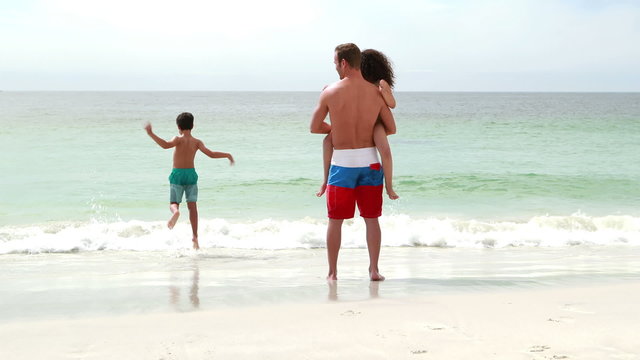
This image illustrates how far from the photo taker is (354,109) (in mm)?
4895

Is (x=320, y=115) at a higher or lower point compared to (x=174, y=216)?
higher

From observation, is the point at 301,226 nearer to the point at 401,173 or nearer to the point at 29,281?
the point at 29,281

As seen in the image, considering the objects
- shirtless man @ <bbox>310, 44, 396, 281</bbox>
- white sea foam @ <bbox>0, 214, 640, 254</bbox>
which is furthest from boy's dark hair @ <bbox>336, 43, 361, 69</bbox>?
white sea foam @ <bbox>0, 214, 640, 254</bbox>

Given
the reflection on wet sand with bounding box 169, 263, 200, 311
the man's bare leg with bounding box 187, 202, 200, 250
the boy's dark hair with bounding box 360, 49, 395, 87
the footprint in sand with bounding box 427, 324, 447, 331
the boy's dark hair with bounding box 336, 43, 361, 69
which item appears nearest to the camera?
the footprint in sand with bounding box 427, 324, 447, 331

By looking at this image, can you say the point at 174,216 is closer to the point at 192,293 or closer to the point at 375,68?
the point at 192,293

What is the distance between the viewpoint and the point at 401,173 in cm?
1709

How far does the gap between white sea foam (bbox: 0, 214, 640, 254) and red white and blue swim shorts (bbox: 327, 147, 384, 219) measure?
2.99m

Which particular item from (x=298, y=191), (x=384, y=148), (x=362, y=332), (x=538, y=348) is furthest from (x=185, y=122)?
(x=298, y=191)

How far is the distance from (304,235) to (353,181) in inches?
135

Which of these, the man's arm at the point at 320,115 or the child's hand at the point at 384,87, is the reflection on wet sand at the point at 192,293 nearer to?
the man's arm at the point at 320,115

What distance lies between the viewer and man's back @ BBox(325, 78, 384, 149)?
4891mm

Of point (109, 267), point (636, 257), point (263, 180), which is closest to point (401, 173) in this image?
point (263, 180)

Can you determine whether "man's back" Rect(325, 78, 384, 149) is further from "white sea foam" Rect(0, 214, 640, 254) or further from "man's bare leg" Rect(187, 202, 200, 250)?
"white sea foam" Rect(0, 214, 640, 254)

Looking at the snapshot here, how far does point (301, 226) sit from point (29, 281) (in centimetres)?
422
